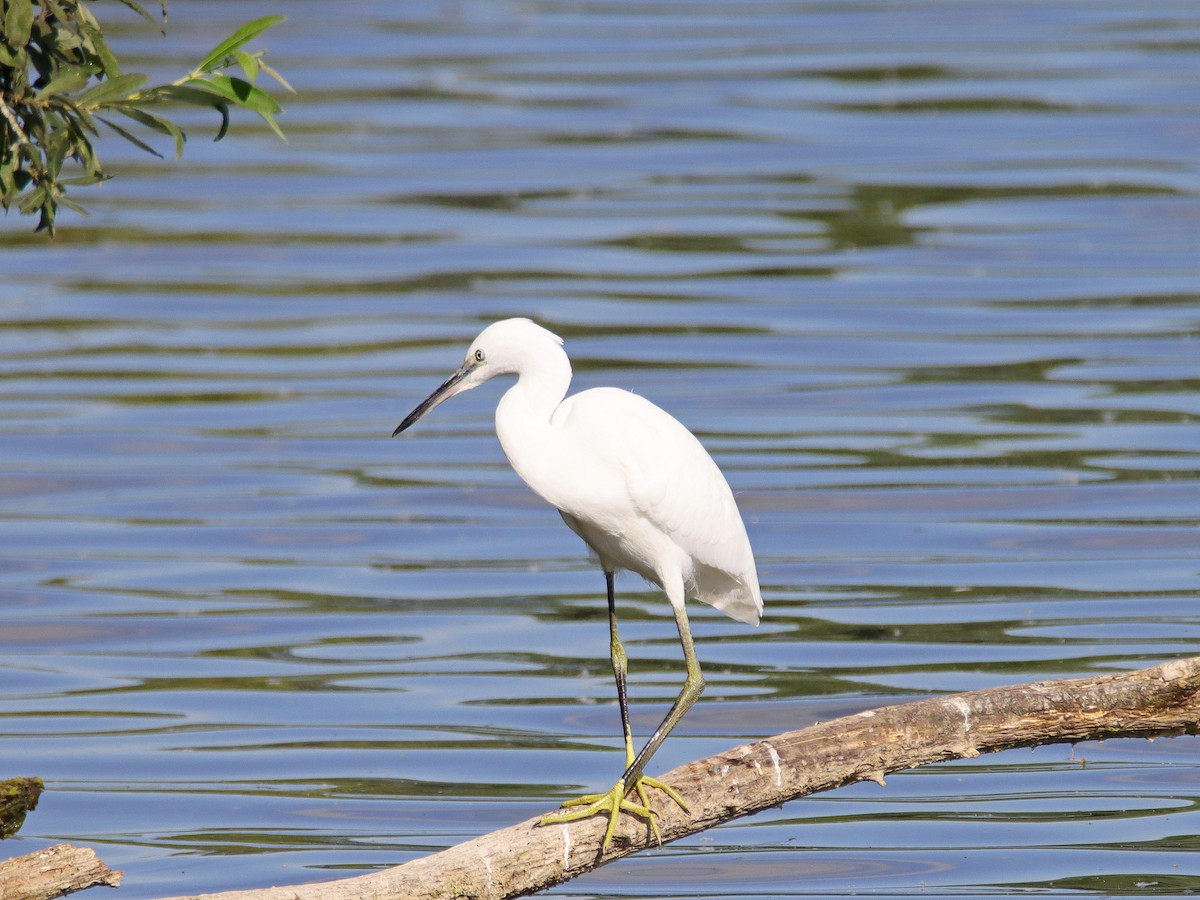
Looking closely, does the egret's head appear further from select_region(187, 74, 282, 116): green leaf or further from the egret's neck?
select_region(187, 74, 282, 116): green leaf

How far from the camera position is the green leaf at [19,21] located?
525 cm

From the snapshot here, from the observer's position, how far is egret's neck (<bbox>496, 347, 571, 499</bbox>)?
238 inches

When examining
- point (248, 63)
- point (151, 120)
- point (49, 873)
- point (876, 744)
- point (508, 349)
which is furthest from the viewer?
point (508, 349)

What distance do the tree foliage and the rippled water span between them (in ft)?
11.4

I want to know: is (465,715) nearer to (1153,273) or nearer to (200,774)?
(200,774)

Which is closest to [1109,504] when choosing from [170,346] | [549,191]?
[170,346]

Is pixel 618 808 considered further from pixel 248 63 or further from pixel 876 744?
pixel 248 63

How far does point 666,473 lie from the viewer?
632 centimetres

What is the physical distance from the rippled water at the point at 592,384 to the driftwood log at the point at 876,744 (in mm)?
2206

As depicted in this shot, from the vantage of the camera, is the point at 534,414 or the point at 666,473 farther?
the point at 666,473

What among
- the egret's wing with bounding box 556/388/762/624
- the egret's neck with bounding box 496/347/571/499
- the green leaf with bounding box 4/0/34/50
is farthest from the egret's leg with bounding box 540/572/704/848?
the green leaf with bounding box 4/0/34/50

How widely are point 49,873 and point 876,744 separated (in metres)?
2.22

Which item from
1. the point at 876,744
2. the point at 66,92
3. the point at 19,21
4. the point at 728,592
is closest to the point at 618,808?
the point at 876,744

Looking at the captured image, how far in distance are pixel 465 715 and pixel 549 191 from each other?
11859mm
